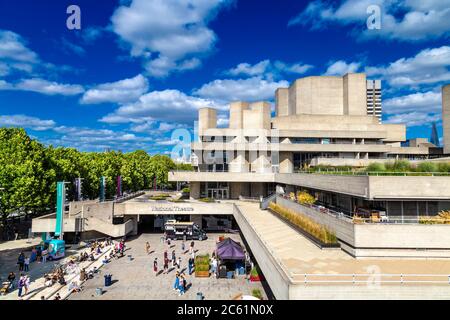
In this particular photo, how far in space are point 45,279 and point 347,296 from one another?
23.9 metres

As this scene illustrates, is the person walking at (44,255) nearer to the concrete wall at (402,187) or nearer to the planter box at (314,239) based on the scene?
the planter box at (314,239)

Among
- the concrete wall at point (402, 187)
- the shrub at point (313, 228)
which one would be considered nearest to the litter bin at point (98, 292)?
the shrub at point (313, 228)

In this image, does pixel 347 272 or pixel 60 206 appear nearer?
pixel 347 272

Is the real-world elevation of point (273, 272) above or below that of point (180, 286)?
above

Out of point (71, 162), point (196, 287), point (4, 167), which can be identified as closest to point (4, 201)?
point (4, 167)

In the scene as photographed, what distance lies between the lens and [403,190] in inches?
812

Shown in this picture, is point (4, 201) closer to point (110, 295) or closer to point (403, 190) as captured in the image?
point (110, 295)

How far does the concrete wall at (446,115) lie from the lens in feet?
181

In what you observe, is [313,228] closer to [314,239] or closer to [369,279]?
[314,239]

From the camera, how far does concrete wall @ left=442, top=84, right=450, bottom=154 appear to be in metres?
55.1

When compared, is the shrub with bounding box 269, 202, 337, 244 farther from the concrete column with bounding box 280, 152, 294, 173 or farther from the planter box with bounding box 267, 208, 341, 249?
the concrete column with bounding box 280, 152, 294, 173

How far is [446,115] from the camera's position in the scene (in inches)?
2178

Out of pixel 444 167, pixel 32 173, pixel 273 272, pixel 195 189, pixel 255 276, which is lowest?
pixel 255 276

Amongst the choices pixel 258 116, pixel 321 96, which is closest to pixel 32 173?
pixel 258 116
